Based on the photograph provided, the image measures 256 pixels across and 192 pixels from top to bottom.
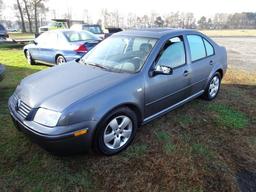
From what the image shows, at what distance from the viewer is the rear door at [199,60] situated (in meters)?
4.04

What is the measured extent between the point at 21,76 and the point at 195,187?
6094 millimetres

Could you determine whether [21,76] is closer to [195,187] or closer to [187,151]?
[187,151]

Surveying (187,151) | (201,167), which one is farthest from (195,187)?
(187,151)

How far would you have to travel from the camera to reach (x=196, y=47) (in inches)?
166

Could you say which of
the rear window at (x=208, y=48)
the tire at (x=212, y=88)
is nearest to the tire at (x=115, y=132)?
the tire at (x=212, y=88)

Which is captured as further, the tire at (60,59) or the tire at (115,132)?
the tire at (60,59)

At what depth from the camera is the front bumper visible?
2.47 metres

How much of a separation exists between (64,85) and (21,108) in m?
0.59

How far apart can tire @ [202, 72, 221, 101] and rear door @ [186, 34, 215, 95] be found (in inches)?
11.7

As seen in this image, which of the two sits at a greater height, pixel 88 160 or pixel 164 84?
pixel 164 84

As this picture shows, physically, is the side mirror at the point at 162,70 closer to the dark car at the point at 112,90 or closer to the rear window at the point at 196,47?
the dark car at the point at 112,90

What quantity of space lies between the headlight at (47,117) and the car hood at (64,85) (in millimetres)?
47

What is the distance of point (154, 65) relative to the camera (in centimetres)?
326

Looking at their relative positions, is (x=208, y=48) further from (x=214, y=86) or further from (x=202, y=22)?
(x=202, y=22)
